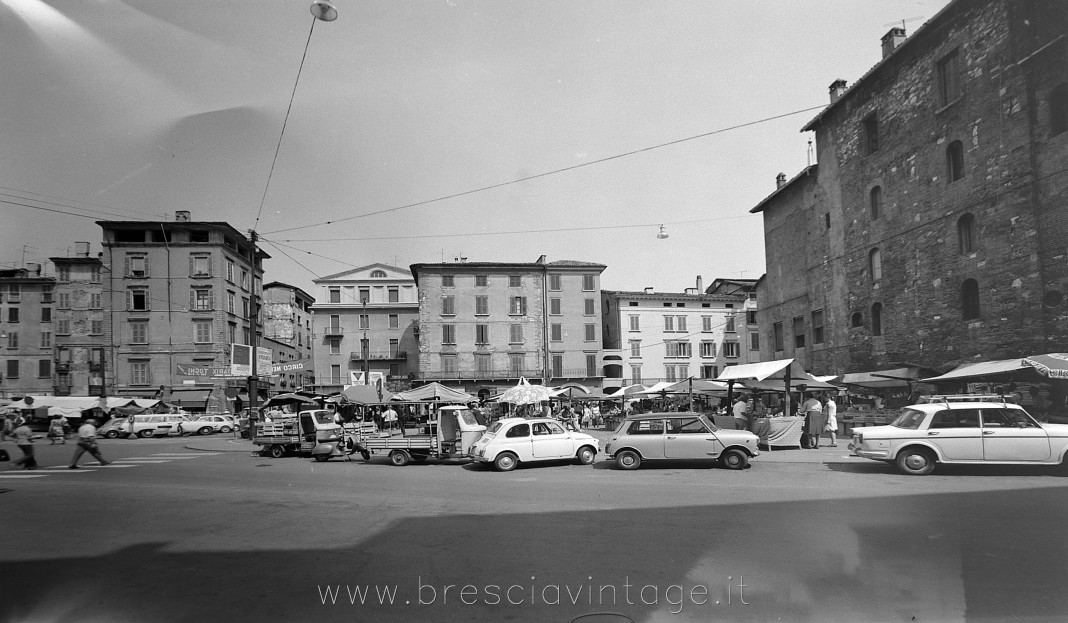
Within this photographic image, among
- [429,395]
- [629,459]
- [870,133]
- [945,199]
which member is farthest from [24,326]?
[870,133]

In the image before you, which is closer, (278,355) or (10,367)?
(10,367)

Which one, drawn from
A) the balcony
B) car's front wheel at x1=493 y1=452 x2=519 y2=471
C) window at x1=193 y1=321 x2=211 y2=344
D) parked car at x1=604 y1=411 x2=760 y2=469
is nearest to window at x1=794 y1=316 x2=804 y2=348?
parked car at x1=604 y1=411 x2=760 y2=469

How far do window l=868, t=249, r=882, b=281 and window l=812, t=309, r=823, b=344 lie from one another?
4.61 metres

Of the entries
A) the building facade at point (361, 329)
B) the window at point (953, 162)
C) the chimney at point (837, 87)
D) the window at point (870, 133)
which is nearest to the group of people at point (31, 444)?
the window at point (953, 162)

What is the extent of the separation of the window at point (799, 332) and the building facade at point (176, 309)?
2816 centimetres

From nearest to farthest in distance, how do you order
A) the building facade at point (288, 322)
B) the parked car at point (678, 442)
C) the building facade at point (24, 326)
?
1. the building facade at point (24, 326)
2. the parked car at point (678, 442)
3. the building facade at point (288, 322)

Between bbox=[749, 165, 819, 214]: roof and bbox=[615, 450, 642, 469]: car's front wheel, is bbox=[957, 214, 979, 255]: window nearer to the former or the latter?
bbox=[749, 165, 819, 214]: roof

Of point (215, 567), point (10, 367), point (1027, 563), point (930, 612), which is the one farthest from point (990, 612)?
point (10, 367)

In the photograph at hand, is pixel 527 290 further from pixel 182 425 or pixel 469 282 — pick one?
pixel 182 425

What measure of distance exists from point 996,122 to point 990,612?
2189 centimetres

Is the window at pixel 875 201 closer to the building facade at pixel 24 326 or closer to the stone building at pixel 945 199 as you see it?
the stone building at pixel 945 199

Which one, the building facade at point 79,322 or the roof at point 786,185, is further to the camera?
the roof at point 786,185

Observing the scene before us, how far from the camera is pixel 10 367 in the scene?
16.0 metres

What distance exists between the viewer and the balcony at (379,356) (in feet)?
193
